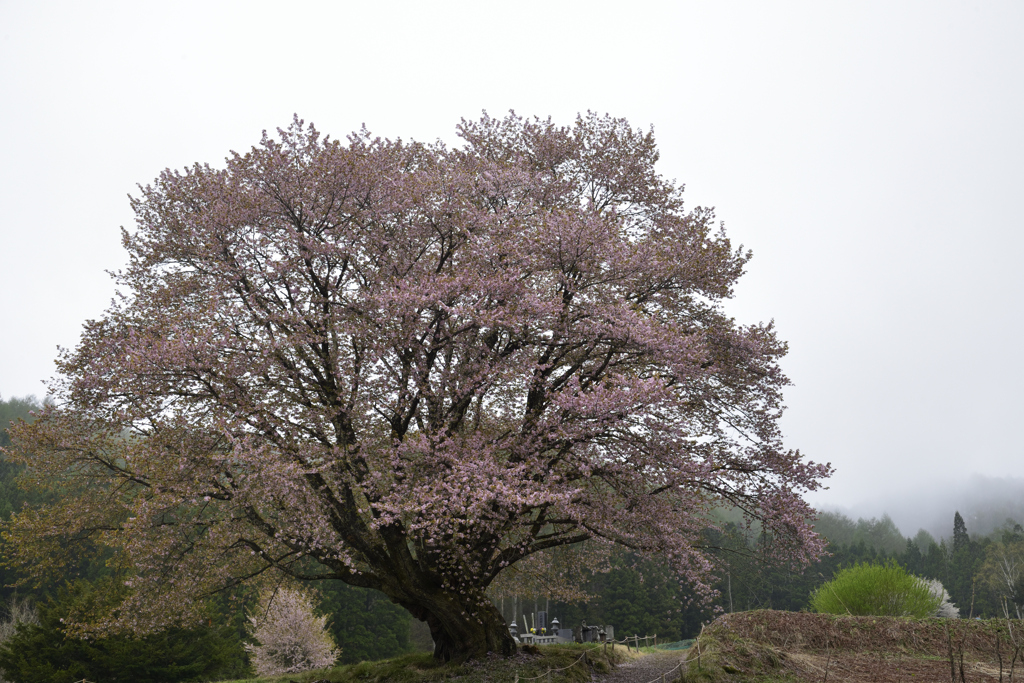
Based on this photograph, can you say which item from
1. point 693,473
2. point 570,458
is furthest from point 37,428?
point 693,473

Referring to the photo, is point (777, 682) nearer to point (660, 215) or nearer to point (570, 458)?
point (570, 458)

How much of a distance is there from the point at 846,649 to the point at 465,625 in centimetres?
857

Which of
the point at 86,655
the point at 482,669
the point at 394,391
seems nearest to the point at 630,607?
the point at 86,655

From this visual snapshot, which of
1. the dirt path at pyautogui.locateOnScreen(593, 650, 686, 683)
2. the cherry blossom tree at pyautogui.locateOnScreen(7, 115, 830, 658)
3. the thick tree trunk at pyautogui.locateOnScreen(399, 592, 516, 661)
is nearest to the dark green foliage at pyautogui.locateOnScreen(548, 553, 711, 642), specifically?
the dirt path at pyautogui.locateOnScreen(593, 650, 686, 683)

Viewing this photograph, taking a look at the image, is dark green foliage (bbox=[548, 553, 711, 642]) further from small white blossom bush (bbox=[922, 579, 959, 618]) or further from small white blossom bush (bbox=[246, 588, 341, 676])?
small white blossom bush (bbox=[246, 588, 341, 676])

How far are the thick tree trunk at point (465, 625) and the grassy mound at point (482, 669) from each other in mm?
301

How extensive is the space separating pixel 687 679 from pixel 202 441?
386 inches

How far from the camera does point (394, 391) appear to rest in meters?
12.8

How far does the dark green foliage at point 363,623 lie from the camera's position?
1869 inches

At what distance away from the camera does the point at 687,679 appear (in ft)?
40.0

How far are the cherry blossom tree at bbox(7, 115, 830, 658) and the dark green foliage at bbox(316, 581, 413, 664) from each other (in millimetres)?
36820

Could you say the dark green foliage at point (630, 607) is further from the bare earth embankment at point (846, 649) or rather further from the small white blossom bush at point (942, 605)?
the bare earth embankment at point (846, 649)

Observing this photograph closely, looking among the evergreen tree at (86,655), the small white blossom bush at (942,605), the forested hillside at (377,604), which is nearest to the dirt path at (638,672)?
the forested hillside at (377,604)

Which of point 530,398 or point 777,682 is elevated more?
point 530,398
